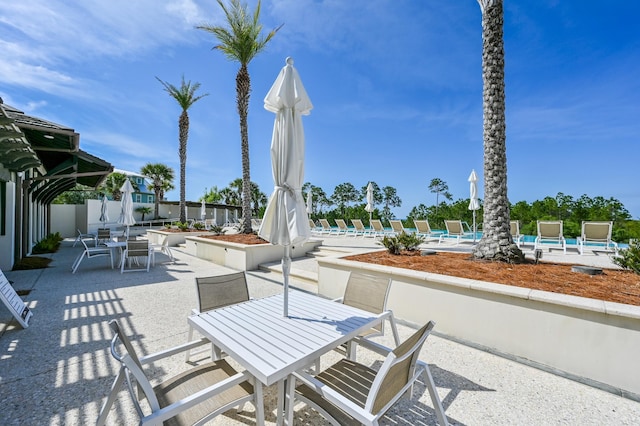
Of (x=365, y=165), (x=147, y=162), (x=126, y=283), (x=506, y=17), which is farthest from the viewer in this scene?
(x=365, y=165)

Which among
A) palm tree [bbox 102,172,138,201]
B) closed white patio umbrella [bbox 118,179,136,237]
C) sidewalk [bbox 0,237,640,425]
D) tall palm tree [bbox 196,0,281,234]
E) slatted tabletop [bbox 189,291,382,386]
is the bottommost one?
sidewalk [bbox 0,237,640,425]

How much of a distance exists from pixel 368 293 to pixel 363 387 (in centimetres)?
136

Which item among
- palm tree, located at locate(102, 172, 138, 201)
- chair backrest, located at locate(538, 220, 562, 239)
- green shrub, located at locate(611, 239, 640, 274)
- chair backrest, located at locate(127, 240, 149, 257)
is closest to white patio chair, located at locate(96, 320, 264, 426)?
green shrub, located at locate(611, 239, 640, 274)

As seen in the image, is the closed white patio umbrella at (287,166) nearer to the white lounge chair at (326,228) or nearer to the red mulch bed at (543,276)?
the red mulch bed at (543,276)

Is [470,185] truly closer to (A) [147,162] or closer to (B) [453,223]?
(B) [453,223]

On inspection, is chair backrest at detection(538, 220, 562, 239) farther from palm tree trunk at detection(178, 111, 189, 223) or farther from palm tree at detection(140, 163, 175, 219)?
palm tree at detection(140, 163, 175, 219)

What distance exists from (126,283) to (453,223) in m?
11.6

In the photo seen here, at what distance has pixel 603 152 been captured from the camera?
70.0 feet

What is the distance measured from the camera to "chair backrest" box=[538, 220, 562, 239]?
349 inches

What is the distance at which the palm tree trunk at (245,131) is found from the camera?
10.3 meters

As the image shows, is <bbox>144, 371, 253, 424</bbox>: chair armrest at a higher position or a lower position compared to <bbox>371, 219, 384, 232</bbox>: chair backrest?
lower

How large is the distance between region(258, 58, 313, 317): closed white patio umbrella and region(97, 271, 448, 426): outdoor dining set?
0.58 metres

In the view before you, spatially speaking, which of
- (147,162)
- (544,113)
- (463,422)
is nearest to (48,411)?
(463,422)

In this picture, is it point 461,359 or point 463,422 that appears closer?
point 463,422
